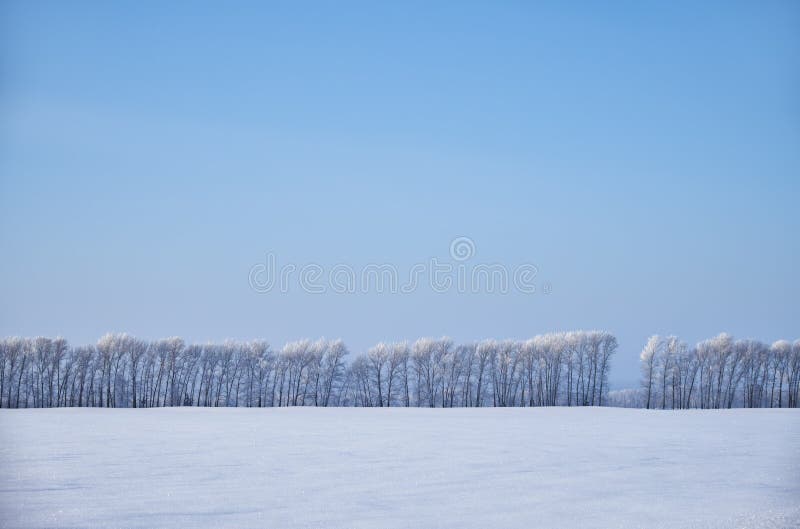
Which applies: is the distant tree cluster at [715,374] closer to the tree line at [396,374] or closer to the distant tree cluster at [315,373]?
the tree line at [396,374]

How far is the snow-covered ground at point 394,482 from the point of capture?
31.6 feet

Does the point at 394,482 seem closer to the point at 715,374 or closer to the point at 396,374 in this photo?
the point at 396,374

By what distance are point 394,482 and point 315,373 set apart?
72263 millimetres

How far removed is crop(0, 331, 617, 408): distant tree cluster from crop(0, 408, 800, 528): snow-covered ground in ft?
201

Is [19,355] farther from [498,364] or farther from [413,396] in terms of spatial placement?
[498,364]

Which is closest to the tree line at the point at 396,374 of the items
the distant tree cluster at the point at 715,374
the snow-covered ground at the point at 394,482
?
the distant tree cluster at the point at 715,374

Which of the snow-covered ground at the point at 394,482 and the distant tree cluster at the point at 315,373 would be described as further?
the distant tree cluster at the point at 315,373

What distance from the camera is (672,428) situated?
91.0ft

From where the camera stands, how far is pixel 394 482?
1261 cm

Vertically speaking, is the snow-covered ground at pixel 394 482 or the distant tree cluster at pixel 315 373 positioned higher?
the snow-covered ground at pixel 394 482

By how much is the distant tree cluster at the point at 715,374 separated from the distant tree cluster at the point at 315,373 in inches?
228

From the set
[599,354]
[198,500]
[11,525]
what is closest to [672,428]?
[198,500]

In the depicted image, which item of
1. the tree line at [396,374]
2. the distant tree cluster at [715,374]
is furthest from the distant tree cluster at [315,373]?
the distant tree cluster at [715,374]

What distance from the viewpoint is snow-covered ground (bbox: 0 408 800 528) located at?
9617 millimetres
